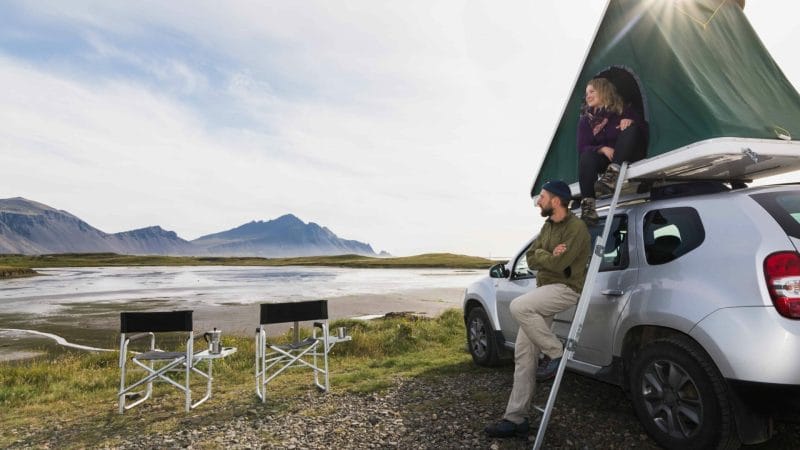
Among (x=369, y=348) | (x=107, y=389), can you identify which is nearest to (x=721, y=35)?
(x=369, y=348)

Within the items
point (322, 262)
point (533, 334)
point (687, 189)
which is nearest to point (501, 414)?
point (533, 334)

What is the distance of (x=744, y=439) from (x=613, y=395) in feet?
7.90

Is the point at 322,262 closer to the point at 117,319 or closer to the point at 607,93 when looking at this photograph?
the point at 117,319

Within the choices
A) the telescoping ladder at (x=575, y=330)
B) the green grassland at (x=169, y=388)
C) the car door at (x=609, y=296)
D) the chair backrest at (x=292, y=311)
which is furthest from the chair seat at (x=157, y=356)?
the car door at (x=609, y=296)

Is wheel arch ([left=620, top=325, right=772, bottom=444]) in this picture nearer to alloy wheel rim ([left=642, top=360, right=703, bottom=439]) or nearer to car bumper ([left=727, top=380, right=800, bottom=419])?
Answer: car bumper ([left=727, top=380, right=800, bottom=419])

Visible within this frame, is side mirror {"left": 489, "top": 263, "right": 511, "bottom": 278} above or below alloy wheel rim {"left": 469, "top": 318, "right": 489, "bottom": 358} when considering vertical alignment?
above

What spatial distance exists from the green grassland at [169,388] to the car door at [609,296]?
2928 mm

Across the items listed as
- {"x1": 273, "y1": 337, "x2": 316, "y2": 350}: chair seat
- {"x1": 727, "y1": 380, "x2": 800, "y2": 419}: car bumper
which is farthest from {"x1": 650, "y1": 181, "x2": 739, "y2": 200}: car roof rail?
{"x1": 273, "y1": 337, "x2": 316, "y2": 350}: chair seat

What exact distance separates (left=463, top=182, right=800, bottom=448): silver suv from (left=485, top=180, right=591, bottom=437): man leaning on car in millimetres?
487

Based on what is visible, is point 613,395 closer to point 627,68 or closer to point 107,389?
point 627,68

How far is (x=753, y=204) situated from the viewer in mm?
3475

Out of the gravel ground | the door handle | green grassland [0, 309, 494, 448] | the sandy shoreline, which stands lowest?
the sandy shoreline

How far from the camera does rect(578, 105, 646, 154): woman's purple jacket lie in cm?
453

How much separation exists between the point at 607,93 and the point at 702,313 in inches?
97.3
